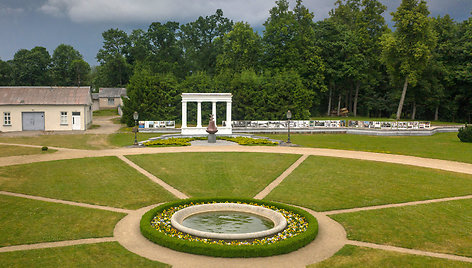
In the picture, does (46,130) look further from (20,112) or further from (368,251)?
Answer: (368,251)

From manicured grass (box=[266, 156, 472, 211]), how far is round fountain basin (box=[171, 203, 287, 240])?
11.5 feet

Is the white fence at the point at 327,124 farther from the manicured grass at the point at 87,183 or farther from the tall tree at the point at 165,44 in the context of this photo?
the tall tree at the point at 165,44

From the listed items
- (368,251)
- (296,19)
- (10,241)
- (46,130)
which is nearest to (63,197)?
(10,241)

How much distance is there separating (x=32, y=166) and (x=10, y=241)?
47.1 ft

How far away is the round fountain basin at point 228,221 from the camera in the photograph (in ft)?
50.8

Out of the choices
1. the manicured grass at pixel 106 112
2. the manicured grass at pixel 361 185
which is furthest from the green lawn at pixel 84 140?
the manicured grass at pixel 106 112

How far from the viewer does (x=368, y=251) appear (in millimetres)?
14883

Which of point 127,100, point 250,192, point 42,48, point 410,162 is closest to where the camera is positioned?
point 250,192

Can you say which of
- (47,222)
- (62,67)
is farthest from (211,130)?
(62,67)

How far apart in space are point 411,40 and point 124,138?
4961 centimetres

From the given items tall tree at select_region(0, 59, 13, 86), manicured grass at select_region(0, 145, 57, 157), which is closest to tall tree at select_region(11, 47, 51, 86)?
tall tree at select_region(0, 59, 13, 86)

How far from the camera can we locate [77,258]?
45.5ft

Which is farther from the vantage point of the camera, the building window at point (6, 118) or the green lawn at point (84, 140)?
the building window at point (6, 118)

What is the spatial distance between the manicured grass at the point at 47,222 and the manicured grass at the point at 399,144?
26251 millimetres
